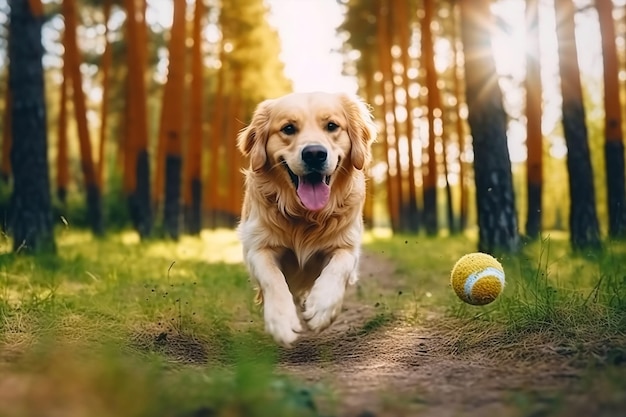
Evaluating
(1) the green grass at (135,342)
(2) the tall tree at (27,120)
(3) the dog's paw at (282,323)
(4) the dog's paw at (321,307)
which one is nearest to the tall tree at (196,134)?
(2) the tall tree at (27,120)

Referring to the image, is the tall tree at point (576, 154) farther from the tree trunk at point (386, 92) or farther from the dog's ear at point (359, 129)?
the tree trunk at point (386, 92)

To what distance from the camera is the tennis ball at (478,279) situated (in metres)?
4.03

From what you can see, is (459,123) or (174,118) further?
(459,123)

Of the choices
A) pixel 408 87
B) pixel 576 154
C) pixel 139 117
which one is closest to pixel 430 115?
pixel 408 87

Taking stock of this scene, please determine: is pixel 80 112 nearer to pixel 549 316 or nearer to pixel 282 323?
pixel 282 323

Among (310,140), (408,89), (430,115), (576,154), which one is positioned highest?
(408,89)

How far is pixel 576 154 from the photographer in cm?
934

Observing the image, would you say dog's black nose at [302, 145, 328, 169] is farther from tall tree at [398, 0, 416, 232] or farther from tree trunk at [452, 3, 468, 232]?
tree trunk at [452, 3, 468, 232]

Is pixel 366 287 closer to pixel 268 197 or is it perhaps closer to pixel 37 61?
pixel 268 197

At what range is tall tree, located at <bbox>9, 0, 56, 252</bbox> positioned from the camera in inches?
304

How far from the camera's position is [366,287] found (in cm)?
714

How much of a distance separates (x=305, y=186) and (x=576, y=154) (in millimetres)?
6211

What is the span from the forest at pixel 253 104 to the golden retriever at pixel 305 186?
5.25 ft

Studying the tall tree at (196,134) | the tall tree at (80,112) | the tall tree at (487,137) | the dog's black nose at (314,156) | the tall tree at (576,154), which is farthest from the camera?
the tall tree at (196,134)
